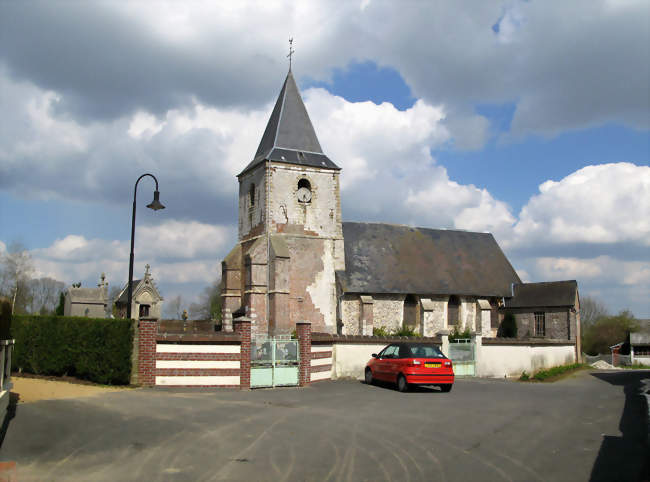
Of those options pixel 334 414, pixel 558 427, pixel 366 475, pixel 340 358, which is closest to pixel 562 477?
pixel 366 475

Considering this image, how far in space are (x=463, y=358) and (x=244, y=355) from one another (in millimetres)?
11769

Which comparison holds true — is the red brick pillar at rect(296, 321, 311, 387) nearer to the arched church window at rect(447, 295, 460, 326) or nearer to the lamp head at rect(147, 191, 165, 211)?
the lamp head at rect(147, 191, 165, 211)

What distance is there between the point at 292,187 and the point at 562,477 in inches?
1059

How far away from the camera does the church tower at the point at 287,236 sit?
101 feet

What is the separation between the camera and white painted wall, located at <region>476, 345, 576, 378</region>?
2591 cm

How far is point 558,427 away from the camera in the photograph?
422 inches

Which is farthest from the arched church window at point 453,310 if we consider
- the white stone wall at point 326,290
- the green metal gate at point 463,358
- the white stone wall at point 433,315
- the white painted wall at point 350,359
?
the white painted wall at point 350,359

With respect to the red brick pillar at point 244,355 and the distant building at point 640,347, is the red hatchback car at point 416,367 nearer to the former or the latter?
the red brick pillar at point 244,355

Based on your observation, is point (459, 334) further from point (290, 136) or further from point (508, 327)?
point (290, 136)

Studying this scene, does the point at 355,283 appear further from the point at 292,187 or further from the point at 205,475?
the point at 205,475

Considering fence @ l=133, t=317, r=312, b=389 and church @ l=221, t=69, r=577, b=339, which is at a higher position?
church @ l=221, t=69, r=577, b=339

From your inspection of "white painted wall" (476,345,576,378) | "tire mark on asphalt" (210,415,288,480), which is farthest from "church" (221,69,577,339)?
"tire mark on asphalt" (210,415,288,480)

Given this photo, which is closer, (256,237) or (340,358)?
(340,358)

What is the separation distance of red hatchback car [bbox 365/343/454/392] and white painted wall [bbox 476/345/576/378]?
8.83 meters
